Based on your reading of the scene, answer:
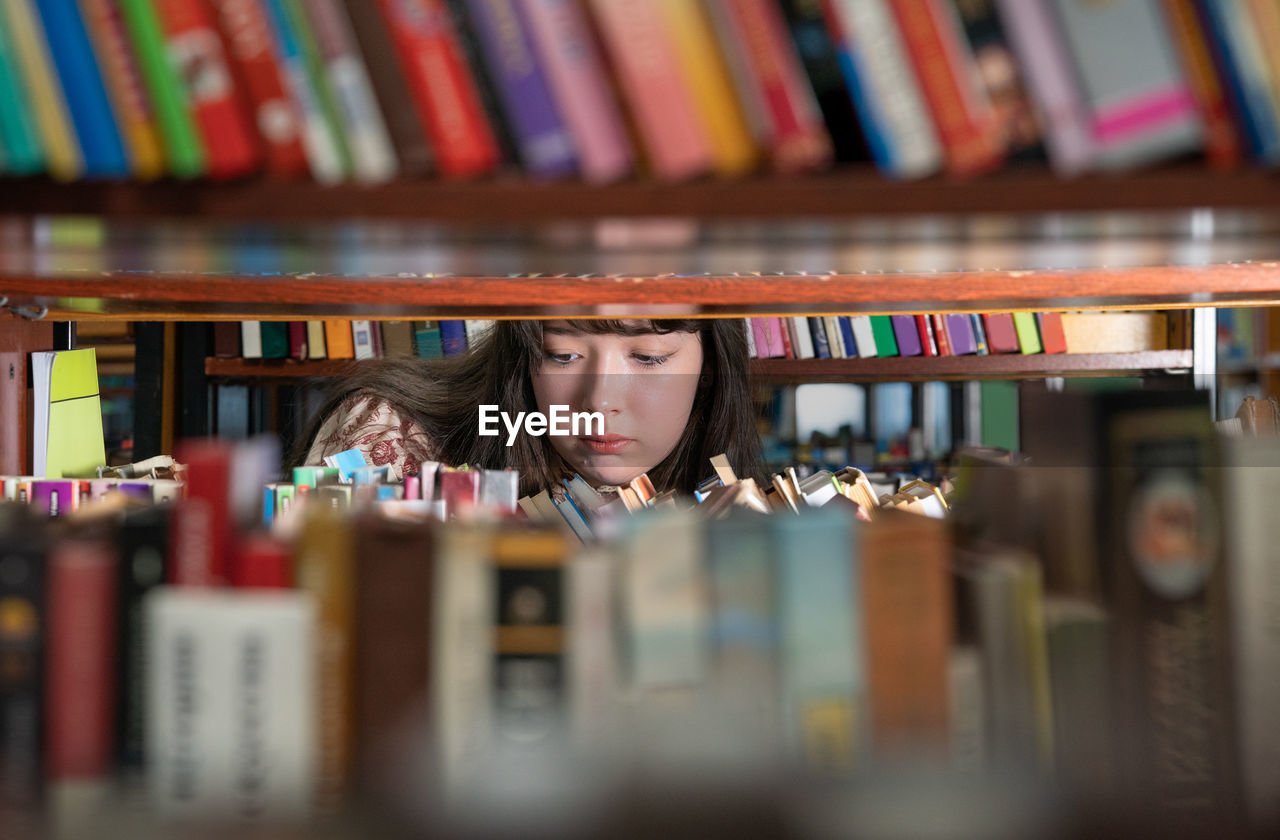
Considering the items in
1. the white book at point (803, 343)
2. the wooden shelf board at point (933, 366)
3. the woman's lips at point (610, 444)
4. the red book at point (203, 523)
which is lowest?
the red book at point (203, 523)

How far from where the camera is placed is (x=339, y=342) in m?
3.41

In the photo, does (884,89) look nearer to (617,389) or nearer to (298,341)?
(617,389)

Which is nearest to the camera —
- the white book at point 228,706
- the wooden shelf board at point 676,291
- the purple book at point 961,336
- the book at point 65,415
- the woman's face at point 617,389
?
the white book at point 228,706

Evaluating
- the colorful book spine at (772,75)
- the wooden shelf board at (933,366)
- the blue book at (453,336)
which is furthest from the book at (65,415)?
the blue book at (453,336)

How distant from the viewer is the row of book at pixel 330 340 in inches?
134

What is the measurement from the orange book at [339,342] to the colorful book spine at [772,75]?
3.06 metres

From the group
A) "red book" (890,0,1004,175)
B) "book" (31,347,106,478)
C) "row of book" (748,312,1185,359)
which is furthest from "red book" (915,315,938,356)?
"red book" (890,0,1004,175)

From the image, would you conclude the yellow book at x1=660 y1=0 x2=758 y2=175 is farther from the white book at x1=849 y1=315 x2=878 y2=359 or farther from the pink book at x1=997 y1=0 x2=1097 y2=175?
the white book at x1=849 y1=315 x2=878 y2=359

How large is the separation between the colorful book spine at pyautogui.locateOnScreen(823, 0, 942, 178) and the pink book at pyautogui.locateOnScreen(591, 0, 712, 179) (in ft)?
0.36

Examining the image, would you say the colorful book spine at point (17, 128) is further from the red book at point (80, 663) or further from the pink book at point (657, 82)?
the pink book at point (657, 82)

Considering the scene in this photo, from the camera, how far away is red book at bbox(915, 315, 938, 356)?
3229mm

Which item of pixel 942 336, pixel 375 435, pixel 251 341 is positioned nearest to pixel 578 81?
pixel 375 435

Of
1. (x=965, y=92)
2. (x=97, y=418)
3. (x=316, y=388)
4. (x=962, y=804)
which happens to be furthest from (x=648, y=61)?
(x=316, y=388)

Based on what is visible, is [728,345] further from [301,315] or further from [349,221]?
[349,221]
